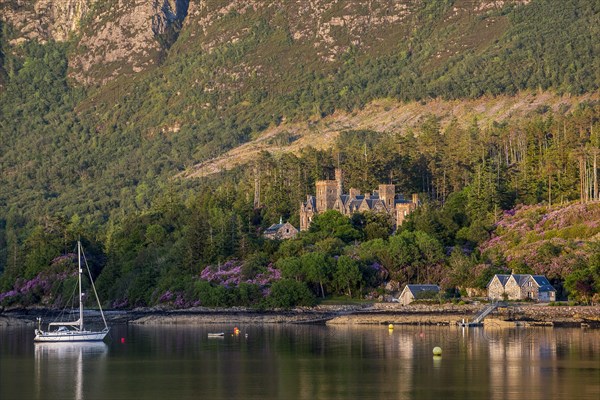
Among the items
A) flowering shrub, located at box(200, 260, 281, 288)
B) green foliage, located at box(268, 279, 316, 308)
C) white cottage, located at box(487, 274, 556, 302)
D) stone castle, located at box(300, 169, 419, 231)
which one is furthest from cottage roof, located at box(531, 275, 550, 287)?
stone castle, located at box(300, 169, 419, 231)

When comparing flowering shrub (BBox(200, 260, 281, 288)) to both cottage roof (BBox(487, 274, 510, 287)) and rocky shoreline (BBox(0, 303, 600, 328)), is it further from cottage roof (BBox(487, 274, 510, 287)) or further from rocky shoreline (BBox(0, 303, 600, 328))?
cottage roof (BBox(487, 274, 510, 287))

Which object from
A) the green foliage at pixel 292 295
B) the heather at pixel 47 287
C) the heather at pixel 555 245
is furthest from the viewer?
the heather at pixel 47 287

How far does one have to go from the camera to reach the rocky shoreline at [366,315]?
12262 centimetres

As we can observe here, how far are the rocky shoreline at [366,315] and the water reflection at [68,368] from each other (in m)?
21.2

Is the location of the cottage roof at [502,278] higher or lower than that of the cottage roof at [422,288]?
higher

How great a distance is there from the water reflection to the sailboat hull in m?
0.86

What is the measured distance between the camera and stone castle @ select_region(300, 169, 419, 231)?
16162 cm

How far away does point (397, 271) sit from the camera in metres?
Result: 143

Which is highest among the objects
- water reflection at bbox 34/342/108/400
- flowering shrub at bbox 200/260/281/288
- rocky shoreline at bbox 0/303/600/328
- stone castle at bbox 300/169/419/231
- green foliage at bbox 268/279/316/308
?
stone castle at bbox 300/169/419/231

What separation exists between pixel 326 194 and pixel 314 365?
67781 millimetres

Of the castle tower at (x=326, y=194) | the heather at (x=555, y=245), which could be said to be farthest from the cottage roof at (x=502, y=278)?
the castle tower at (x=326, y=194)

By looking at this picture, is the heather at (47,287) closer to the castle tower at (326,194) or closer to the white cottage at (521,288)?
the castle tower at (326,194)

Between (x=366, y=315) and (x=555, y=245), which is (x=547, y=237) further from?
(x=366, y=315)

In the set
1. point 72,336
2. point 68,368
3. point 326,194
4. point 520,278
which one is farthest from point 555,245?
point 68,368
